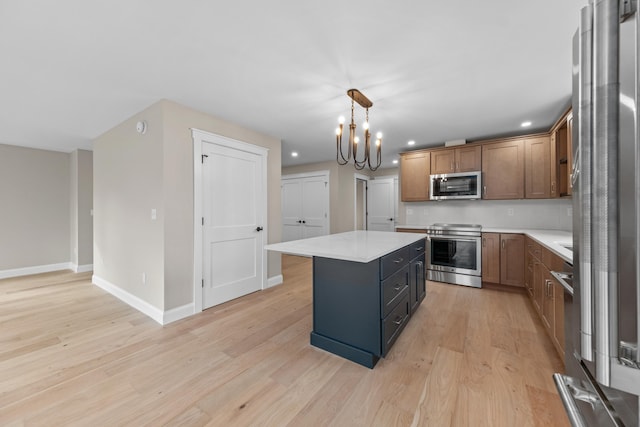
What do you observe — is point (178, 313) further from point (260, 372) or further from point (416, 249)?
point (416, 249)

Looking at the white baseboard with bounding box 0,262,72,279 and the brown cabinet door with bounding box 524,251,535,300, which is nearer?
the brown cabinet door with bounding box 524,251,535,300

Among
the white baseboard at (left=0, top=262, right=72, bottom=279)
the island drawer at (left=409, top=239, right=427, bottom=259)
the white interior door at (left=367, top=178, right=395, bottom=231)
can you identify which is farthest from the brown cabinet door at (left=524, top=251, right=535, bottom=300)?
the white baseboard at (left=0, top=262, right=72, bottom=279)

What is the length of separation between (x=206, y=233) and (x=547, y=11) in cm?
340

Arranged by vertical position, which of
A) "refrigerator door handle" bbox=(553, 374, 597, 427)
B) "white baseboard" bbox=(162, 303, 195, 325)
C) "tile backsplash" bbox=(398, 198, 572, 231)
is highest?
"tile backsplash" bbox=(398, 198, 572, 231)

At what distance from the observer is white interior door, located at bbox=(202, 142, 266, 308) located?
3053 mm

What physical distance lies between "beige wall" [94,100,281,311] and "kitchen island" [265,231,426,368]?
1415 mm

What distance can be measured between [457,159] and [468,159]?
6.1 inches

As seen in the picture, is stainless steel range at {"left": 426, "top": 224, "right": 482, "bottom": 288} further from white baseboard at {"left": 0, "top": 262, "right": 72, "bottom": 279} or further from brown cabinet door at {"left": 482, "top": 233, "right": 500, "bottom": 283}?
white baseboard at {"left": 0, "top": 262, "right": 72, "bottom": 279}

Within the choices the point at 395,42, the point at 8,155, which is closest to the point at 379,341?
the point at 395,42

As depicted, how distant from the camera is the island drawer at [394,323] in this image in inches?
77.1

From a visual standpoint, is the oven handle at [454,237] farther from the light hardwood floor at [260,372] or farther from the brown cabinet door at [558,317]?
the brown cabinet door at [558,317]

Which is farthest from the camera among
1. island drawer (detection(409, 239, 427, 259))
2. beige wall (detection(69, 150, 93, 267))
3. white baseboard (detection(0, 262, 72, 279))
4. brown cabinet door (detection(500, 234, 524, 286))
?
beige wall (detection(69, 150, 93, 267))

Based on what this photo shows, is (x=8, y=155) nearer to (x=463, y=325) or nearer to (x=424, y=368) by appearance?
(x=424, y=368)

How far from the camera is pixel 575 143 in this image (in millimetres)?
559
